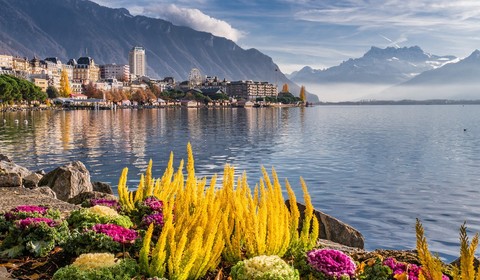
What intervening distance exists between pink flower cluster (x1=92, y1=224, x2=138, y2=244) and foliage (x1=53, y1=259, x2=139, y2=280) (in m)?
1.47

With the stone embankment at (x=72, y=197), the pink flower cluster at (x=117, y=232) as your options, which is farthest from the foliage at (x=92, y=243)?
the stone embankment at (x=72, y=197)

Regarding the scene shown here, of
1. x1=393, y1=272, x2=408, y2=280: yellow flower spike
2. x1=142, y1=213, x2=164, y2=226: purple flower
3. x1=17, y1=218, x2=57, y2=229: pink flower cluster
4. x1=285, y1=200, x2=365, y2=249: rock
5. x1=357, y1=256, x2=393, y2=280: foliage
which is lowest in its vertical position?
x1=285, y1=200, x2=365, y2=249: rock

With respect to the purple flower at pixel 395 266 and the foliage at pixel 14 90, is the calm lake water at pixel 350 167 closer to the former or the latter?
the purple flower at pixel 395 266

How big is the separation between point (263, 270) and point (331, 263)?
1584 mm

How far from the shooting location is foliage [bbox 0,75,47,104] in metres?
152

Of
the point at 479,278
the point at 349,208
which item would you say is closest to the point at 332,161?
the point at 349,208

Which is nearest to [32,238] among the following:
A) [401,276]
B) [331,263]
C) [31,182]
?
[331,263]

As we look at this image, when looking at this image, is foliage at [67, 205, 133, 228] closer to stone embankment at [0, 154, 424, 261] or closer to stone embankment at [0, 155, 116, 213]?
stone embankment at [0, 154, 424, 261]

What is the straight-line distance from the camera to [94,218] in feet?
36.9

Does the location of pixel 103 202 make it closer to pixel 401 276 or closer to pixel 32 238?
pixel 32 238

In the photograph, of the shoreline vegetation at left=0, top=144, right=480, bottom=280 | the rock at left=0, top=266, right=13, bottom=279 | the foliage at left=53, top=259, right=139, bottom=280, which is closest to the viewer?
the foliage at left=53, top=259, right=139, bottom=280

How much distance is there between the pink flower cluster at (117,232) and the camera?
1025 cm

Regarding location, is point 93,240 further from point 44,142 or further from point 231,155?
point 44,142

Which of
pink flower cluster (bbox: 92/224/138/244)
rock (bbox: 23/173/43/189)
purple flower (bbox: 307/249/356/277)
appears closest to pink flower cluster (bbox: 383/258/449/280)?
purple flower (bbox: 307/249/356/277)
